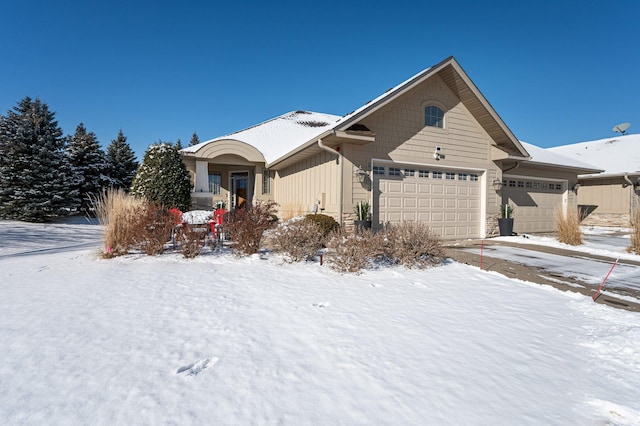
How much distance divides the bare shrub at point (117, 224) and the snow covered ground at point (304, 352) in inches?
50.4

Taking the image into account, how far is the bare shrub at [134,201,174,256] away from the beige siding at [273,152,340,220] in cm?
386

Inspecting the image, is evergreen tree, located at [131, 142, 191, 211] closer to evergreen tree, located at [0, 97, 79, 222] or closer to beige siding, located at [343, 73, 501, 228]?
evergreen tree, located at [0, 97, 79, 222]

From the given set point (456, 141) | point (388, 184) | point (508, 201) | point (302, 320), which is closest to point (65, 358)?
point (302, 320)

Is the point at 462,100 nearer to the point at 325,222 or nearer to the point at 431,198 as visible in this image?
the point at 431,198

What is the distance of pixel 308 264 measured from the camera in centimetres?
591

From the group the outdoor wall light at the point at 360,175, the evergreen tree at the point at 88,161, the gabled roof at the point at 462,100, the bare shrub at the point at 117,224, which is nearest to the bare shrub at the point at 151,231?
the bare shrub at the point at 117,224

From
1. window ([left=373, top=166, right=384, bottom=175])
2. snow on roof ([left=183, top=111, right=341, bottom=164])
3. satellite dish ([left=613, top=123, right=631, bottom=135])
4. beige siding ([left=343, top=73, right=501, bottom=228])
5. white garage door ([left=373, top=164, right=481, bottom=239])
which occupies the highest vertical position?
satellite dish ([left=613, top=123, right=631, bottom=135])

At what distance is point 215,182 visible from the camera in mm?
15070

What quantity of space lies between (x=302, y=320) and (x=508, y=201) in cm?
1156

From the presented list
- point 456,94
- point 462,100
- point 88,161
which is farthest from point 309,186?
point 88,161

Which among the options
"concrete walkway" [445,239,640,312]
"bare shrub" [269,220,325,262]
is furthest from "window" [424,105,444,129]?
"bare shrub" [269,220,325,262]

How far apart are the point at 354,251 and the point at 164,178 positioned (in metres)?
8.90

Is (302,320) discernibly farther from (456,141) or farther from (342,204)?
(456,141)

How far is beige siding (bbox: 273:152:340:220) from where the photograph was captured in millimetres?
8992
